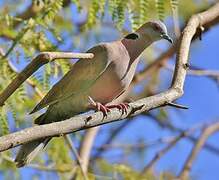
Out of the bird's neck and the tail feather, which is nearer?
the tail feather

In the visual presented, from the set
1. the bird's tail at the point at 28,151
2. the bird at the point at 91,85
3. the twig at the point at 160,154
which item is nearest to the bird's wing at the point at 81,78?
the bird at the point at 91,85

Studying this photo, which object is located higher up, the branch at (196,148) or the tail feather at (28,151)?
the tail feather at (28,151)

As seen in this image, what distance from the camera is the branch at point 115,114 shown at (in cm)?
140

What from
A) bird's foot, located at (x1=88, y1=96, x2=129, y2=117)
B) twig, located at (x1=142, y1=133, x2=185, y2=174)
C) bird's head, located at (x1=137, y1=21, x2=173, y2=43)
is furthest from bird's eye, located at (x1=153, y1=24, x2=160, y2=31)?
twig, located at (x1=142, y1=133, x2=185, y2=174)

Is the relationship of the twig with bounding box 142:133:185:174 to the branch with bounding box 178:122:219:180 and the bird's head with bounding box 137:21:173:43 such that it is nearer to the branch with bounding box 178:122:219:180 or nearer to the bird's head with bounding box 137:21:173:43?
the branch with bounding box 178:122:219:180

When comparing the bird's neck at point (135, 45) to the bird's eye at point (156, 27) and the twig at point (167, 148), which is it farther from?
the twig at point (167, 148)

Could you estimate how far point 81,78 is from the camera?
1.88m

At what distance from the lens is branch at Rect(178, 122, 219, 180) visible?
10.8ft

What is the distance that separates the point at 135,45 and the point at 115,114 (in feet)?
1.02

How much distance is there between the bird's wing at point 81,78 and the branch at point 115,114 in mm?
168

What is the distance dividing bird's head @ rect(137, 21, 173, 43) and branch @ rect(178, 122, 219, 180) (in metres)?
1.34

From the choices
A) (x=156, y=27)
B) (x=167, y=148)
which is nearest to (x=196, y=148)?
(x=167, y=148)

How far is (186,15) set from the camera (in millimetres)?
3643

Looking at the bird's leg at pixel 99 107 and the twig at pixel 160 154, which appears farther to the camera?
the twig at pixel 160 154
